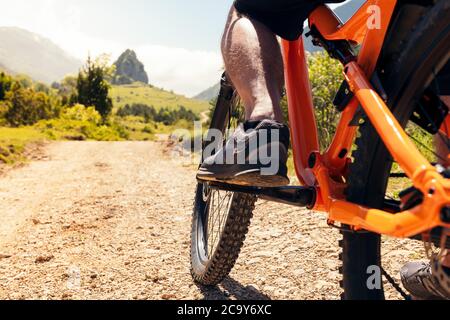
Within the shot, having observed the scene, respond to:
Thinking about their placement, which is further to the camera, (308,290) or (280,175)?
(308,290)

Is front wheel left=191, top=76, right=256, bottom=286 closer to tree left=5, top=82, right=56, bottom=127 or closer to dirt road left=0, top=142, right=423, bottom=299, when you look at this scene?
dirt road left=0, top=142, right=423, bottom=299

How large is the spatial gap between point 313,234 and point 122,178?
420 centimetres

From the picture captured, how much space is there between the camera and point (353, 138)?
1538 millimetres

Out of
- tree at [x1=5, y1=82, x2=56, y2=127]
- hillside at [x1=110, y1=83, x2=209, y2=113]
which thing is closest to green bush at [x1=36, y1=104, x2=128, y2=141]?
tree at [x1=5, y1=82, x2=56, y2=127]

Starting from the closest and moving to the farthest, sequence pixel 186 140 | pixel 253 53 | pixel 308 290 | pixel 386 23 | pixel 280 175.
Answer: pixel 386 23
pixel 280 175
pixel 253 53
pixel 308 290
pixel 186 140

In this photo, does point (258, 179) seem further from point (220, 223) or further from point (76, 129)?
point (76, 129)

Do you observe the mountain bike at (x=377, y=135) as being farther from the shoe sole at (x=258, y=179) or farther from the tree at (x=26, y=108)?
the tree at (x=26, y=108)

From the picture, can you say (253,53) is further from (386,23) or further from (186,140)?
(186,140)

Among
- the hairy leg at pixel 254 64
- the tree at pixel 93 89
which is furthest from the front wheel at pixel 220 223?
the tree at pixel 93 89

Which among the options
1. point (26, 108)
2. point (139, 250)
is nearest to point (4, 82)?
point (26, 108)

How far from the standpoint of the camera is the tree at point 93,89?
3516 centimetres

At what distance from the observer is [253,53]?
1.66 meters

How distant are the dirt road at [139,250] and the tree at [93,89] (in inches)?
1211
